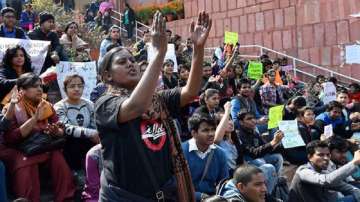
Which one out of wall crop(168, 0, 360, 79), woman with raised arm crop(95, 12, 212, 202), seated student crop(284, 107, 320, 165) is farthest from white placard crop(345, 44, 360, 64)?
woman with raised arm crop(95, 12, 212, 202)

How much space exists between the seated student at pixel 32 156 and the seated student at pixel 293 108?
4.57 m

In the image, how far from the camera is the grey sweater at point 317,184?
6.29 meters

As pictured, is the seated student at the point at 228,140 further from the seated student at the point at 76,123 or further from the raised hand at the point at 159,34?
the raised hand at the point at 159,34

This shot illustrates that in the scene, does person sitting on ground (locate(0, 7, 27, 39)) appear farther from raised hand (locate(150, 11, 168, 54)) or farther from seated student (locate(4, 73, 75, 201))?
raised hand (locate(150, 11, 168, 54))

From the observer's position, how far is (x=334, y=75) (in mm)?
15344

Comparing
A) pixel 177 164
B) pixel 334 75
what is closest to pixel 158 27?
pixel 177 164

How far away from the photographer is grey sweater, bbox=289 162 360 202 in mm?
6289

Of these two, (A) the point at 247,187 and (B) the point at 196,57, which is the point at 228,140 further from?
(B) the point at 196,57

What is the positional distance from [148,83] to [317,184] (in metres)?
4.13

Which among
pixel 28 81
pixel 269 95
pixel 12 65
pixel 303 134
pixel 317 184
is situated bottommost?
pixel 317 184

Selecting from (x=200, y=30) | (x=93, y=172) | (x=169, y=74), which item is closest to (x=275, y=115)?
(x=169, y=74)

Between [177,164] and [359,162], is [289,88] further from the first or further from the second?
[177,164]

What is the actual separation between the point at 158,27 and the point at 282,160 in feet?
17.1

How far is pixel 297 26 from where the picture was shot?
16.3m
